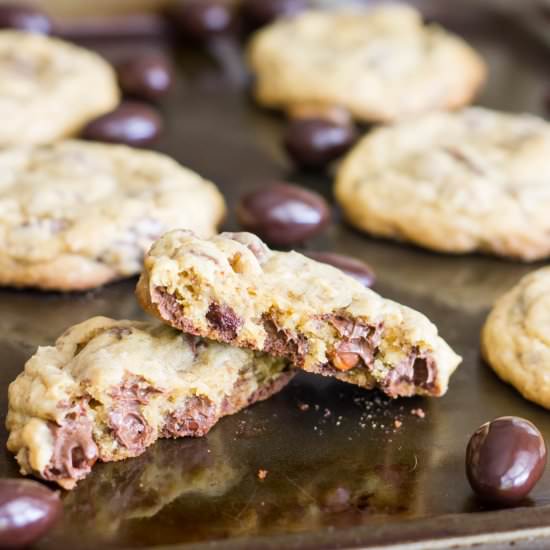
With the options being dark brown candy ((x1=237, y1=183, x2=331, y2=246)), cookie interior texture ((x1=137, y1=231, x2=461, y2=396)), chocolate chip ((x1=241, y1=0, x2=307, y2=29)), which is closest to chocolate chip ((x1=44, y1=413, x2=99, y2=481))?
cookie interior texture ((x1=137, y1=231, x2=461, y2=396))

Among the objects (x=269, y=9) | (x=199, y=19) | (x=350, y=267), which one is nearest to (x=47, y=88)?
(x=199, y=19)

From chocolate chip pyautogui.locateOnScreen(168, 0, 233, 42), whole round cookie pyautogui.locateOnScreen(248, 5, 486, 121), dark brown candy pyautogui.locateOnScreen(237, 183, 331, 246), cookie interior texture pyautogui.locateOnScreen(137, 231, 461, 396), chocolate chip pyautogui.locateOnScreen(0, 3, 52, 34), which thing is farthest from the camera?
chocolate chip pyautogui.locateOnScreen(168, 0, 233, 42)

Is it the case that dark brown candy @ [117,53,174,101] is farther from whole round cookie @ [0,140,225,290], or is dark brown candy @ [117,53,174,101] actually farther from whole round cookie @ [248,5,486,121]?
whole round cookie @ [0,140,225,290]

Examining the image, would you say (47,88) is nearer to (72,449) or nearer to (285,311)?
(285,311)

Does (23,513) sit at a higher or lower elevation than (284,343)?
lower

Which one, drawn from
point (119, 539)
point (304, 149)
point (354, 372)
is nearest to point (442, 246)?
point (304, 149)

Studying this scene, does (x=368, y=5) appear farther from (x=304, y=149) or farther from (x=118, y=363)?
(x=118, y=363)
